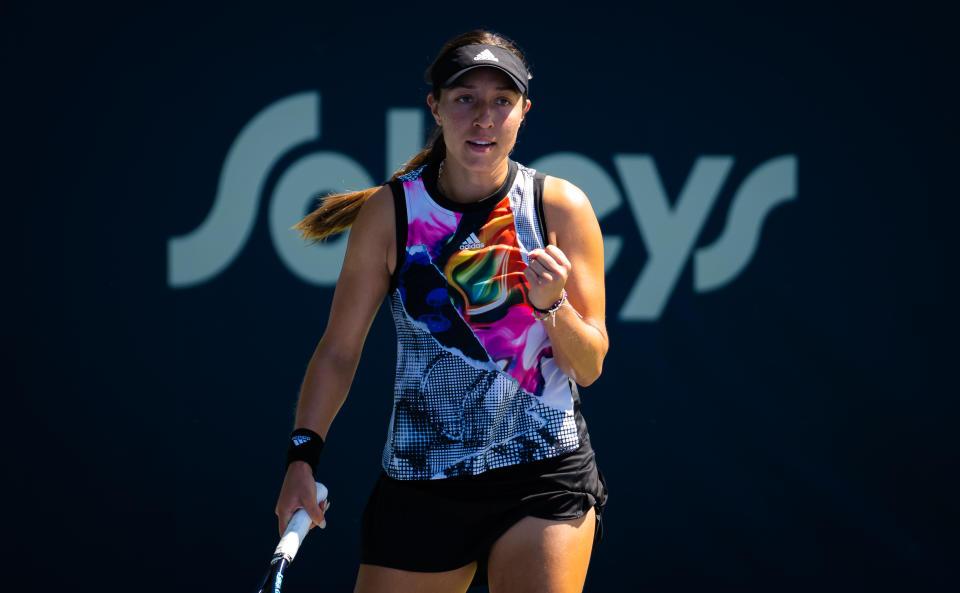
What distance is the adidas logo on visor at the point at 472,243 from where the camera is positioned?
2.30 m

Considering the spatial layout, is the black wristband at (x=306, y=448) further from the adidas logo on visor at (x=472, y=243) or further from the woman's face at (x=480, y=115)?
the woman's face at (x=480, y=115)

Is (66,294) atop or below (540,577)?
atop

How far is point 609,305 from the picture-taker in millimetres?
4262

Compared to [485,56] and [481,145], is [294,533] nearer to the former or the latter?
[481,145]

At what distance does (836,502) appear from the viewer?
432cm

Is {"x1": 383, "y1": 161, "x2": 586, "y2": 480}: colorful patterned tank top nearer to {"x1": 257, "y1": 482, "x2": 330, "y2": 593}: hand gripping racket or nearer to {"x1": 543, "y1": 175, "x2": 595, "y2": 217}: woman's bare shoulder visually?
{"x1": 543, "y1": 175, "x2": 595, "y2": 217}: woman's bare shoulder

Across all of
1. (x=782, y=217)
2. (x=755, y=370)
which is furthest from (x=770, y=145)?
(x=755, y=370)

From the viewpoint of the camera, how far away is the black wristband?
2166mm

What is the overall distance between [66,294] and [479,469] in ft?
8.37

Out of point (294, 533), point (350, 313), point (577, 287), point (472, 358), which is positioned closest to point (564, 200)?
point (577, 287)

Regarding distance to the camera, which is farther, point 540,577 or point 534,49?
point 534,49

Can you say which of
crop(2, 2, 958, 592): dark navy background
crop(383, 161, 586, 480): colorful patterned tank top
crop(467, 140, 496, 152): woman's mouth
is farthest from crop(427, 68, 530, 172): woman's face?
crop(2, 2, 958, 592): dark navy background

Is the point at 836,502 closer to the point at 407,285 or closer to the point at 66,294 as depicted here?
the point at 407,285

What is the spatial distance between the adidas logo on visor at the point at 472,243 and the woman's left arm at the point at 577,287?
16 cm
